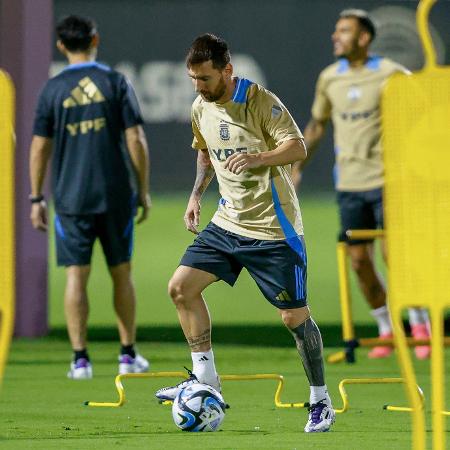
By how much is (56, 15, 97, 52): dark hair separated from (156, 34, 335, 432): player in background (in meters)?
2.27

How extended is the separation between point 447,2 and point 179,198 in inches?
247

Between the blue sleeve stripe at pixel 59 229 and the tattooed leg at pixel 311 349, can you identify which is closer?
the tattooed leg at pixel 311 349

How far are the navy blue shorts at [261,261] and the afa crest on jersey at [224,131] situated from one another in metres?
0.47

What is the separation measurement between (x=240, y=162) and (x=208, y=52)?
73cm

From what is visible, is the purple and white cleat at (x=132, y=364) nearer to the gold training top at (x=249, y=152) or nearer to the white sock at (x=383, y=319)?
the white sock at (x=383, y=319)

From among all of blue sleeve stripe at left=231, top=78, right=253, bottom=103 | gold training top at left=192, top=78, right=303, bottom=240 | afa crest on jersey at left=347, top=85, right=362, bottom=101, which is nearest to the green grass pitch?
gold training top at left=192, top=78, right=303, bottom=240

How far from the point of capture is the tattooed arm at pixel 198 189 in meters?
7.14

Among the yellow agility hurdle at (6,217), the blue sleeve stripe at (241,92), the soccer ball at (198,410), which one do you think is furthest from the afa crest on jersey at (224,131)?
the yellow agility hurdle at (6,217)

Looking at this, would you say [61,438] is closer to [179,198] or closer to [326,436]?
[326,436]

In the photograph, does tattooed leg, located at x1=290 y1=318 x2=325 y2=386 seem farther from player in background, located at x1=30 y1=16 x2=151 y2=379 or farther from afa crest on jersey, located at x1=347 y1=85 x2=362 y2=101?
afa crest on jersey, located at x1=347 y1=85 x2=362 y2=101

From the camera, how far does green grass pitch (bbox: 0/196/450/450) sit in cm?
669

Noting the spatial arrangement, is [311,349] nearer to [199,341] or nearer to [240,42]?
[199,341]

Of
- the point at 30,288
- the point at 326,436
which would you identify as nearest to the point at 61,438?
the point at 326,436

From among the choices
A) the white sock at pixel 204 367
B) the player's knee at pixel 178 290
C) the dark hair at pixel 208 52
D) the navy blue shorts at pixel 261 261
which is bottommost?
the white sock at pixel 204 367
